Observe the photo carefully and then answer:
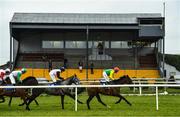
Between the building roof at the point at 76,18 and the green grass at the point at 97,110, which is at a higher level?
the building roof at the point at 76,18

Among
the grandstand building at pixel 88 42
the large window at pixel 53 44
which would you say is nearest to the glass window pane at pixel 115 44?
the grandstand building at pixel 88 42

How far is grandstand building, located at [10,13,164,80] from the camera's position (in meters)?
40.4

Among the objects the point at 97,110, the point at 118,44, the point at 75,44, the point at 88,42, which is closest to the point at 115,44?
the point at 118,44

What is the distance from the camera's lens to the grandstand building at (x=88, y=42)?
40406 millimetres

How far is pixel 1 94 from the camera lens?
16.5m

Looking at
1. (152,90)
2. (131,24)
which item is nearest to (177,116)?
(152,90)

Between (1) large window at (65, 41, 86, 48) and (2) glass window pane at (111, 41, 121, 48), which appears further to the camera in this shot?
(2) glass window pane at (111, 41, 121, 48)

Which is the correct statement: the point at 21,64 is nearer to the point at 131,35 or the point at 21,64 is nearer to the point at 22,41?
the point at 22,41

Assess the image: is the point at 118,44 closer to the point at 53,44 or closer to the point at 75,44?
the point at 75,44

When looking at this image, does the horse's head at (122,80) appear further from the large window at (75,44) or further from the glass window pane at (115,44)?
the glass window pane at (115,44)

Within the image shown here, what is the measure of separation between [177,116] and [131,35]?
32721 mm

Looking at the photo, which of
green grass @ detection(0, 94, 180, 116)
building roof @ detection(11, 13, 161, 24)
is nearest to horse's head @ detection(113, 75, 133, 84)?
green grass @ detection(0, 94, 180, 116)

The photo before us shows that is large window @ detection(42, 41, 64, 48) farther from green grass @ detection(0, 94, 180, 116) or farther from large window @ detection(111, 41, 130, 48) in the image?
green grass @ detection(0, 94, 180, 116)

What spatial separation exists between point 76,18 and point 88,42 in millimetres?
3308
